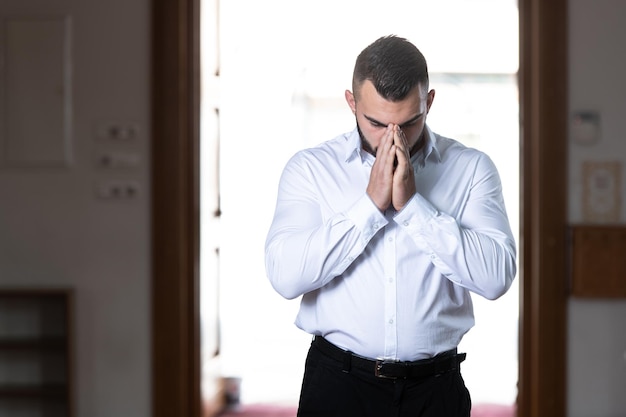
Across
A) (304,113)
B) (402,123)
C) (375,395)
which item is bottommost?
(375,395)

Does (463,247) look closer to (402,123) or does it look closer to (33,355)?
(402,123)

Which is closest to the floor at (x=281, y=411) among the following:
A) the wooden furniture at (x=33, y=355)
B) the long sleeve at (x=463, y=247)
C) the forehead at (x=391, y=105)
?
the wooden furniture at (x=33, y=355)

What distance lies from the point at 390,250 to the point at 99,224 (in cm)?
218

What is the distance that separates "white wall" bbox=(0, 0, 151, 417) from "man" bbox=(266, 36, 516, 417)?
74.1 inches

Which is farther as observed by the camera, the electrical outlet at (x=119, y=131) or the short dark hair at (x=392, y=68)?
the electrical outlet at (x=119, y=131)

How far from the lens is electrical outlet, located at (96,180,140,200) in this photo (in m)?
3.62

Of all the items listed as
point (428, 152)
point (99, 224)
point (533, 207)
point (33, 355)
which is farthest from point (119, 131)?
point (428, 152)

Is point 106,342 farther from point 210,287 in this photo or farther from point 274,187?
point 274,187

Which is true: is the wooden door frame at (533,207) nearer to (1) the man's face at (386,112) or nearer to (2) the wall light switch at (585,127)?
(2) the wall light switch at (585,127)

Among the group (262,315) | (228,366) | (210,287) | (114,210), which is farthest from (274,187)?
(114,210)

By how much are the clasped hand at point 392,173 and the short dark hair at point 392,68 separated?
83 mm

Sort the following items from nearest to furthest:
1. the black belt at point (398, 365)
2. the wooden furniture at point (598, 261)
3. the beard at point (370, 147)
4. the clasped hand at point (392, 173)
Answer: the clasped hand at point (392, 173)
the black belt at point (398, 365)
the beard at point (370, 147)
the wooden furniture at point (598, 261)

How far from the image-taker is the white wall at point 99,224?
143 inches

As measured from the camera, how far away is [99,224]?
364 centimetres
